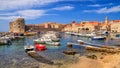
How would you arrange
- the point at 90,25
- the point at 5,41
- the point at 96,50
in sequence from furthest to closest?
the point at 90,25
the point at 5,41
the point at 96,50

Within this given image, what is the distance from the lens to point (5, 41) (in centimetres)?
5784

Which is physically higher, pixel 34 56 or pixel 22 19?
pixel 22 19

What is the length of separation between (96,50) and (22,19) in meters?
96.1

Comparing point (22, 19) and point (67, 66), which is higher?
point (22, 19)

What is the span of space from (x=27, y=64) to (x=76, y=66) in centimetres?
699

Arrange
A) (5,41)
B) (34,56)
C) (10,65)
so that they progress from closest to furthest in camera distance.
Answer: (10,65)
(34,56)
(5,41)

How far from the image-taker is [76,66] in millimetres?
26172

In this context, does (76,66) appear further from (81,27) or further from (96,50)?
(81,27)

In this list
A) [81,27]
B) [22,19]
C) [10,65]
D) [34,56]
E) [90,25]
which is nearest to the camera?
Result: [10,65]

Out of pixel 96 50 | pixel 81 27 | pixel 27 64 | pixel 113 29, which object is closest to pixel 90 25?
pixel 81 27

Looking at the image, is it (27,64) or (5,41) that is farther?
(5,41)

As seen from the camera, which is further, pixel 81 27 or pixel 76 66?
pixel 81 27

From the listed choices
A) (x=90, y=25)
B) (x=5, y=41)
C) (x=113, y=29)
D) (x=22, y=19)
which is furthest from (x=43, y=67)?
(x=90, y=25)

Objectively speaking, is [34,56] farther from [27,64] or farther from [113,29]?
[113,29]
